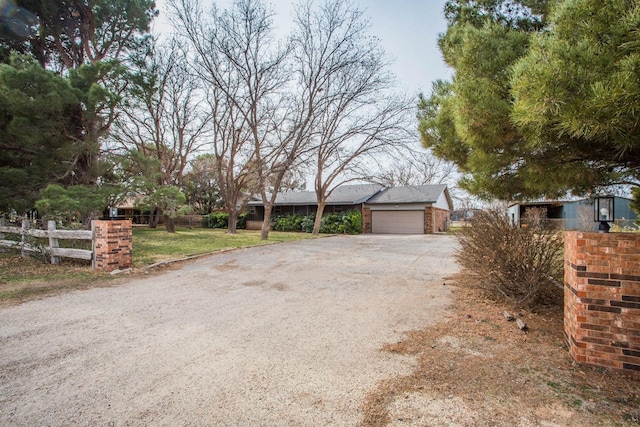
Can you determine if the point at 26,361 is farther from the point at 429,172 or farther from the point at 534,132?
the point at 429,172

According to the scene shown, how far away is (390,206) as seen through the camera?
25.0 meters

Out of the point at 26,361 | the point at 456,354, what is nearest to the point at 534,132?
the point at 456,354

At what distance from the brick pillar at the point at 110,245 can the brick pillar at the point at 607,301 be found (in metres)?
8.44

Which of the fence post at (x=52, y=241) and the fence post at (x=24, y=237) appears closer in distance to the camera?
the fence post at (x=52, y=241)

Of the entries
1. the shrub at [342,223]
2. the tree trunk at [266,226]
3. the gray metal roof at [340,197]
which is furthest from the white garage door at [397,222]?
the tree trunk at [266,226]

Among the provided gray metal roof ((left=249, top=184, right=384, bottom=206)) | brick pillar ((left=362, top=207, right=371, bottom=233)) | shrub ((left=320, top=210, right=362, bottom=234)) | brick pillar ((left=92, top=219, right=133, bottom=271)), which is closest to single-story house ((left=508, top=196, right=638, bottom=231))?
brick pillar ((left=362, top=207, right=371, bottom=233))

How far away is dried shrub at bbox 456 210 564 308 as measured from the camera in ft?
14.5

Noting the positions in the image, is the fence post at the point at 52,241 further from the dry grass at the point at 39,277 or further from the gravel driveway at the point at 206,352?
the gravel driveway at the point at 206,352

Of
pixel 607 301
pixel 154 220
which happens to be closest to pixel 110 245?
pixel 607 301

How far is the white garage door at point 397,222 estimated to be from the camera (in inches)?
948

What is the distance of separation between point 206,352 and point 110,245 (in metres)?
5.54

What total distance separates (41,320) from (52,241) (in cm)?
469

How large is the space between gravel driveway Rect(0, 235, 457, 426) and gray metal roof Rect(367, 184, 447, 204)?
18803 millimetres

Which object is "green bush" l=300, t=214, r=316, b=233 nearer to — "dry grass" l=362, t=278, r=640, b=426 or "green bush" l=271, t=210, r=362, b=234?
"green bush" l=271, t=210, r=362, b=234
